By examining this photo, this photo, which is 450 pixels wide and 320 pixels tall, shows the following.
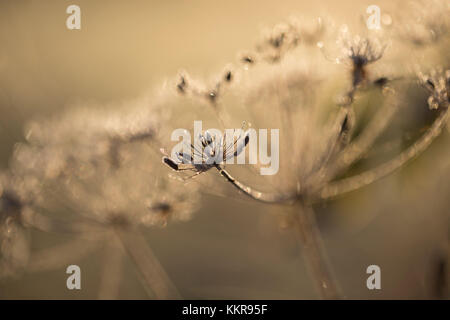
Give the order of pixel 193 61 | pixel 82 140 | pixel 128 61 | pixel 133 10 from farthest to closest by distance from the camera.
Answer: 1. pixel 133 10
2. pixel 128 61
3. pixel 193 61
4. pixel 82 140

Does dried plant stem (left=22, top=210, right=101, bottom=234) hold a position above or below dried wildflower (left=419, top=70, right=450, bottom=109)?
below

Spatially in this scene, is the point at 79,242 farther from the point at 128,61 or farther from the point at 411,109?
the point at 411,109

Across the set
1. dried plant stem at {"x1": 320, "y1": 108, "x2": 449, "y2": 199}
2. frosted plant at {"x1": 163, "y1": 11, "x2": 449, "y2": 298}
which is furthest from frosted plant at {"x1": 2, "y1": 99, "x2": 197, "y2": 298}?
dried plant stem at {"x1": 320, "y1": 108, "x2": 449, "y2": 199}

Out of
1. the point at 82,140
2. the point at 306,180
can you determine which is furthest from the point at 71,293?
the point at 306,180

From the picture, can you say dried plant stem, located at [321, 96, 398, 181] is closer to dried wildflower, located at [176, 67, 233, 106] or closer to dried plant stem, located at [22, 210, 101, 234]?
dried wildflower, located at [176, 67, 233, 106]

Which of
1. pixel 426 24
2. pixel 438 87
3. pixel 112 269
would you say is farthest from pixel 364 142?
pixel 112 269

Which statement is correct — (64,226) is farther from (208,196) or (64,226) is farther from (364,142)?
(364,142)
